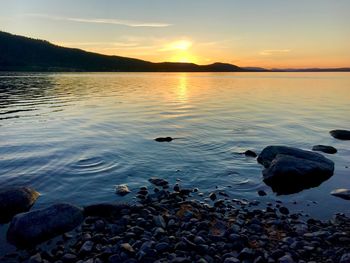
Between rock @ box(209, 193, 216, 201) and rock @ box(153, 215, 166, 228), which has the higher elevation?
rock @ box(153, 215, 166, 228)

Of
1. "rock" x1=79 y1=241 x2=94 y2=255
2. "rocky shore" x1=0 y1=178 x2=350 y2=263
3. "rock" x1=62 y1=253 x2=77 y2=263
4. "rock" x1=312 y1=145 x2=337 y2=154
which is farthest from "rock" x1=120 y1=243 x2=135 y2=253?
"rock" x1=312 y1=145 x2=337 y2=154

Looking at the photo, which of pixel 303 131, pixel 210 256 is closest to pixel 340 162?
pixel 303 131

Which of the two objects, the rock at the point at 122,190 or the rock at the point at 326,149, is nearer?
the rock at the point at 122,190

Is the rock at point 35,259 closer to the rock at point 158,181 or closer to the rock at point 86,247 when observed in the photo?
the rock at point 86,247

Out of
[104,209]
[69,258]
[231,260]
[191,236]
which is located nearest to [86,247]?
[69,258]

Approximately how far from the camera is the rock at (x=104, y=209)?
Answer: 1304 centimetres

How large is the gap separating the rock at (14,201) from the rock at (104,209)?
2.69 meters

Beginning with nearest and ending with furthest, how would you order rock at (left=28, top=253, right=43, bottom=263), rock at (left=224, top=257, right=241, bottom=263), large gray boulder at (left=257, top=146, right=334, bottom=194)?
rock at (left=224, top=257, right=241, bottom=263) → rock at (left=28, top=253, right=43, bottom=263) → large gray boulder at (left=257, top=146, right=334, bottom=194)

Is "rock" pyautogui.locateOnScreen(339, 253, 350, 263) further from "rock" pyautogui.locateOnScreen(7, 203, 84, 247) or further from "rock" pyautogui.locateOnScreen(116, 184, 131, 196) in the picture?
"rock" pyautogui.locateOnScreen(116, 184, 131, 196)

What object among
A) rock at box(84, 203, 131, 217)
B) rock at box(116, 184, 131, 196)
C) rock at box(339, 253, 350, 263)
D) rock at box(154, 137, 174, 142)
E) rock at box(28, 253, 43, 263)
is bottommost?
rock at box(154, 137, 174, 142)

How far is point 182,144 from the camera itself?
83.9 feet

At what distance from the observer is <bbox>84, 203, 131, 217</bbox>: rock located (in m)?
13.0

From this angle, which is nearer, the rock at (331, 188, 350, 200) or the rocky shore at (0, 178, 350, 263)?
the rocky shore at (0, 178, 350, 263)

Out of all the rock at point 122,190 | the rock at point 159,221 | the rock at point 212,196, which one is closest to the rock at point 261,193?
the rock at point 212,196
